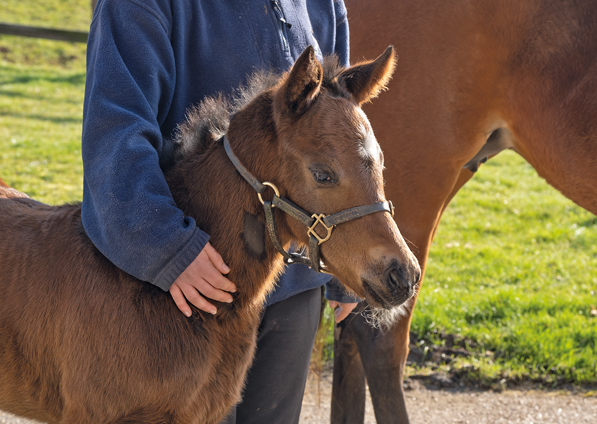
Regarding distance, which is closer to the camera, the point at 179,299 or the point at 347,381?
the point at 179,299

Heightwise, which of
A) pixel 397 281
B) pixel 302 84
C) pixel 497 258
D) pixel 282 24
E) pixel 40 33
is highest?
pixel 40 33

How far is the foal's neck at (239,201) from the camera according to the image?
69.1 inches

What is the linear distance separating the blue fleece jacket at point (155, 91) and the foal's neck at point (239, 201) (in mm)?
145

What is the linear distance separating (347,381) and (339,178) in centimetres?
168

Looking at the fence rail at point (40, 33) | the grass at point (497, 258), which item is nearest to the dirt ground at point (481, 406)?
the grass at point (497, 258)

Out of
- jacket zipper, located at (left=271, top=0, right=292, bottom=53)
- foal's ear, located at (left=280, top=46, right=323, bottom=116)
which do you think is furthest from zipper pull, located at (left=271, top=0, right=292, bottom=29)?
foal's ear, located at (left=280, top=46, right=323, bottom=116)

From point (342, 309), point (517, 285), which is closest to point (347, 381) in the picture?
point (342, 309)

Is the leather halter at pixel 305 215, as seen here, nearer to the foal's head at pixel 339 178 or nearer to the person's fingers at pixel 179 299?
the foal's head at pixel 339 178

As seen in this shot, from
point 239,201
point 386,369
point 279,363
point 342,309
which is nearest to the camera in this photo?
point 239,201

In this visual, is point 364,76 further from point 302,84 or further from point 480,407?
point 480,407

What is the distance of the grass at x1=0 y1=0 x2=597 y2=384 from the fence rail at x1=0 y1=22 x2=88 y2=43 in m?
1.21

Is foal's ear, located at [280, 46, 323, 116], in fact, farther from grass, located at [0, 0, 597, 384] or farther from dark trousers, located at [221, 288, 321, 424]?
grass, located at [0, 0, 597, 384]

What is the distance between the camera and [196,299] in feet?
5.50

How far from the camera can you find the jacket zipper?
198 centimetres
